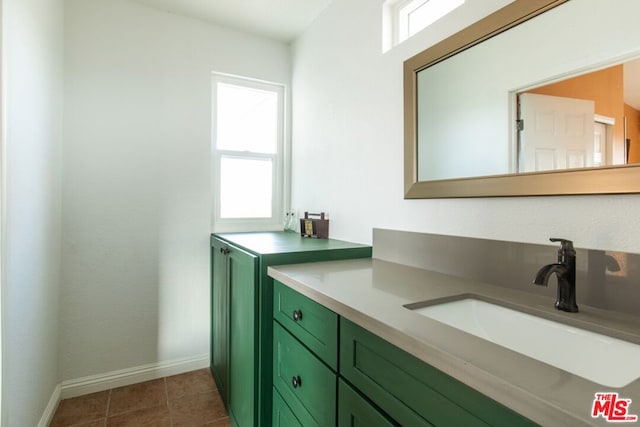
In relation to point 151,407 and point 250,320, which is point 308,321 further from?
point 151,407

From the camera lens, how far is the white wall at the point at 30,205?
1.28 m

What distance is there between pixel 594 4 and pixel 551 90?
223 mm

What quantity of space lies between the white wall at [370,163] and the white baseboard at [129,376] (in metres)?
1.39

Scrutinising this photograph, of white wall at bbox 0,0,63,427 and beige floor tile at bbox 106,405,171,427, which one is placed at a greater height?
white wall at bbox 0,0,63,427

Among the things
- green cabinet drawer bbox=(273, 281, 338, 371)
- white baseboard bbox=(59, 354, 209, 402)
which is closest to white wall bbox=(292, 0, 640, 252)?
green cabinet drawer bbox=(273, 281, 338, 371)

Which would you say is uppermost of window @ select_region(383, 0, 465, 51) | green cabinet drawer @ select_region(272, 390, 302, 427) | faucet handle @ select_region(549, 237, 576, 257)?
window @ select_region(383, 0, 465, 51)

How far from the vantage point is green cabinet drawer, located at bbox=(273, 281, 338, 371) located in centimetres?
94

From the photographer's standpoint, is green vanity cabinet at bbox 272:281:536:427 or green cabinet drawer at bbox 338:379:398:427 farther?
green cabinet drawer at bbox 338:379:398:427

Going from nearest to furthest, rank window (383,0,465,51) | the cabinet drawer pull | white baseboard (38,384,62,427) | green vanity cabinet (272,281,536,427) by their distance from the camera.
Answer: green vanity cabinet (272,281,536,427) → the cabinet drawer pull → window (383,0,465,51) → white baseboard (38,384,62,427)

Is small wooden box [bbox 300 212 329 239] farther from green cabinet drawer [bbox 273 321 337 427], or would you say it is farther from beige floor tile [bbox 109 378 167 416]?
beige floor tile [bbox 109 378 167 416]

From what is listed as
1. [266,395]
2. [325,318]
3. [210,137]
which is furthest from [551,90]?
[210,137]

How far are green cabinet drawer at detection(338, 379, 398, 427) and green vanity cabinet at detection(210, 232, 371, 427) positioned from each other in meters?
0.46

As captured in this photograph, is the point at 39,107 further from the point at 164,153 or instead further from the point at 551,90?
the point at 551,90

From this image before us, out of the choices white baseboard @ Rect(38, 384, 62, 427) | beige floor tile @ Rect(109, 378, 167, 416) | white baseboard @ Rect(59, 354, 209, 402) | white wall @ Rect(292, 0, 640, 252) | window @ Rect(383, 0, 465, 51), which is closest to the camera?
white wall @ Rect(292, 0, 640, 252)
